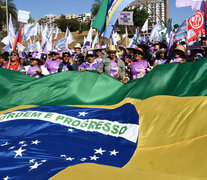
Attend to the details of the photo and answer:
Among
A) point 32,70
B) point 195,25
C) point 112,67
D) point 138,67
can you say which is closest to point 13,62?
point 32,70

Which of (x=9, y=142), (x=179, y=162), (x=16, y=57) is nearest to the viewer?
(x=179, y=162)

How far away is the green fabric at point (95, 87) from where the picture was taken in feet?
13.9

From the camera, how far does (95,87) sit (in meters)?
5.36

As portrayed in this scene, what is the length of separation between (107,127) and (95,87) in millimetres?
1690

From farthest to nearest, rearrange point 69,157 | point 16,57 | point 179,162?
1. point 16,57
2. point 69,157
3. point 179,162

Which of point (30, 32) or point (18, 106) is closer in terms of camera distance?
point (18, 106)

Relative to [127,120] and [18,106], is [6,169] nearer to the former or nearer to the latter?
[127,120]

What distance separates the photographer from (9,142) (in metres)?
3.61

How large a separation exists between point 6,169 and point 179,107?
2.03 meters

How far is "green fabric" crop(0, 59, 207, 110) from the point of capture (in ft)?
13.9

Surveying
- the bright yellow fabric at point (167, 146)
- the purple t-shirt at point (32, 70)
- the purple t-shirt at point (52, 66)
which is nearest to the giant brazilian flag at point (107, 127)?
the bright yellow fabric at point (167, 146)

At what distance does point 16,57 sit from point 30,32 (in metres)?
9.40

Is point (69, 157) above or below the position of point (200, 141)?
below

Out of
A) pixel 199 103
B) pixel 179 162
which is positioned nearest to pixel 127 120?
pixel 199 103
